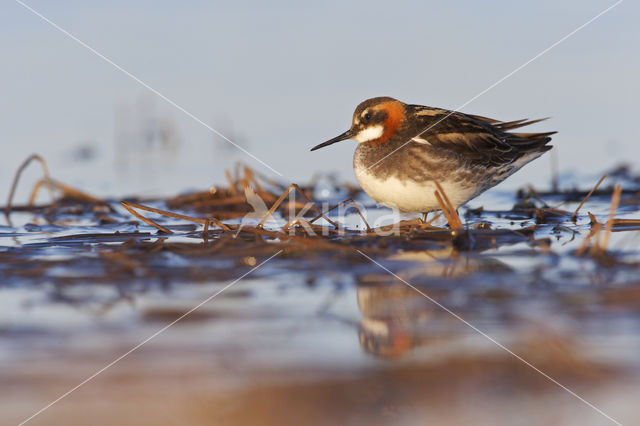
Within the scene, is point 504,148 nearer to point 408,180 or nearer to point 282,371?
point 408,180

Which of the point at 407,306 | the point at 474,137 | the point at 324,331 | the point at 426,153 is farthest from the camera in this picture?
the point at 474,137

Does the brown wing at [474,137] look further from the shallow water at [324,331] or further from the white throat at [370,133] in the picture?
the shallow water at [324,331]

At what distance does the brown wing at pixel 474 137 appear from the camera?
698cm

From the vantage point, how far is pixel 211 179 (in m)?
11.9

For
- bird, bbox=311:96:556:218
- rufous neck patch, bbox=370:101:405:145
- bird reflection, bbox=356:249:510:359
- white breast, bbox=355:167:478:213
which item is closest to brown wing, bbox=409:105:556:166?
bird, bbox=311:96:556:218

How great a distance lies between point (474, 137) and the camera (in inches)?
284

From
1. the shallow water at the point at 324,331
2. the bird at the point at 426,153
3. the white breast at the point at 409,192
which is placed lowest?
the shallow water at the point at 324,331

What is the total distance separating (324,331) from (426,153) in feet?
12.3

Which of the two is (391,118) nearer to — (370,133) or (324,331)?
(370,133)

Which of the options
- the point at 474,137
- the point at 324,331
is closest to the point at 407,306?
the point at 324,331

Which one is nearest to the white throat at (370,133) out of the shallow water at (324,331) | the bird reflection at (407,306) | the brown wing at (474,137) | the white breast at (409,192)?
the brown wing at (474,137)

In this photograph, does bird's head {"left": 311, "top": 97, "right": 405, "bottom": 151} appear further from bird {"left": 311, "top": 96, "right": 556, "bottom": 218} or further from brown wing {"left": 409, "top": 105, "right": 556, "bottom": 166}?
brown wing {"left": 409, "top": 105, "right": 556, "bottom": 166}

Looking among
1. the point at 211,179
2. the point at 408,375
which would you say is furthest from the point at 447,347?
the point at 211,179

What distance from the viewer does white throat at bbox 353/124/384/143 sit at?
24.1ft
